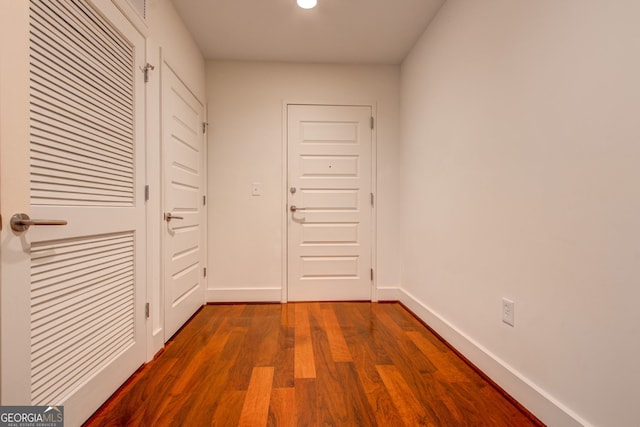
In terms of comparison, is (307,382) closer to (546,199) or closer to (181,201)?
(546,199)

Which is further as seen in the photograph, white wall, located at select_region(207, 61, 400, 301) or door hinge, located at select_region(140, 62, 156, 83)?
white wall, located at select_region(207, 61, 400, 301)

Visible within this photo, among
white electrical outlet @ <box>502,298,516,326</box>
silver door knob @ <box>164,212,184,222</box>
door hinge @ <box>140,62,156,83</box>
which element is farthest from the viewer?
silver door knob @ <box>164,212,184,222</box>

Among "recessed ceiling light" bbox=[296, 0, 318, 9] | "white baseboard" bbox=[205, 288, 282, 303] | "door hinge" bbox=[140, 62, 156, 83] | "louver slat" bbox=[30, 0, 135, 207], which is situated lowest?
"white baseboard" bbox=[205, 288, 282, 303]

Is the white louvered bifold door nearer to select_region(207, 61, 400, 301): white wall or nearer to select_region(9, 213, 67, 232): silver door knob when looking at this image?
select_region(9, 213, 67, 232): silver door knob

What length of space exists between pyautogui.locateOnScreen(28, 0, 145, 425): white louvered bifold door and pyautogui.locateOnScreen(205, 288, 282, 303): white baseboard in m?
1.34

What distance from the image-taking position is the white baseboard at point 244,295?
3.19m

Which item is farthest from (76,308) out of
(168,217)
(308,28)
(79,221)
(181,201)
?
(308,28)

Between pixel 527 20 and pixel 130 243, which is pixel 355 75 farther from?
pixel 130 243

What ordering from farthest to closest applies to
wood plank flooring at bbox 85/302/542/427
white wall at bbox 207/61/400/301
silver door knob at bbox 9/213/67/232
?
white wall at bbox 207/61/400/301
wood plank flooring at bbox 85/302/542/427
silver door knob at bbox 9/213/67/232

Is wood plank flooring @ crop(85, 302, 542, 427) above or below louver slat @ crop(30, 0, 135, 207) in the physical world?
below

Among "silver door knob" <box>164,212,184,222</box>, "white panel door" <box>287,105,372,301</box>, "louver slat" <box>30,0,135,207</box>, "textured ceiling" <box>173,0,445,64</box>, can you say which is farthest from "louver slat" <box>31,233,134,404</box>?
"textured ceiling" <box>173,0,445,64</box>

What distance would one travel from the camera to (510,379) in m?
1.57

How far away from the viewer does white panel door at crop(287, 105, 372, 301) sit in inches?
127

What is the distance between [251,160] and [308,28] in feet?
4.21
